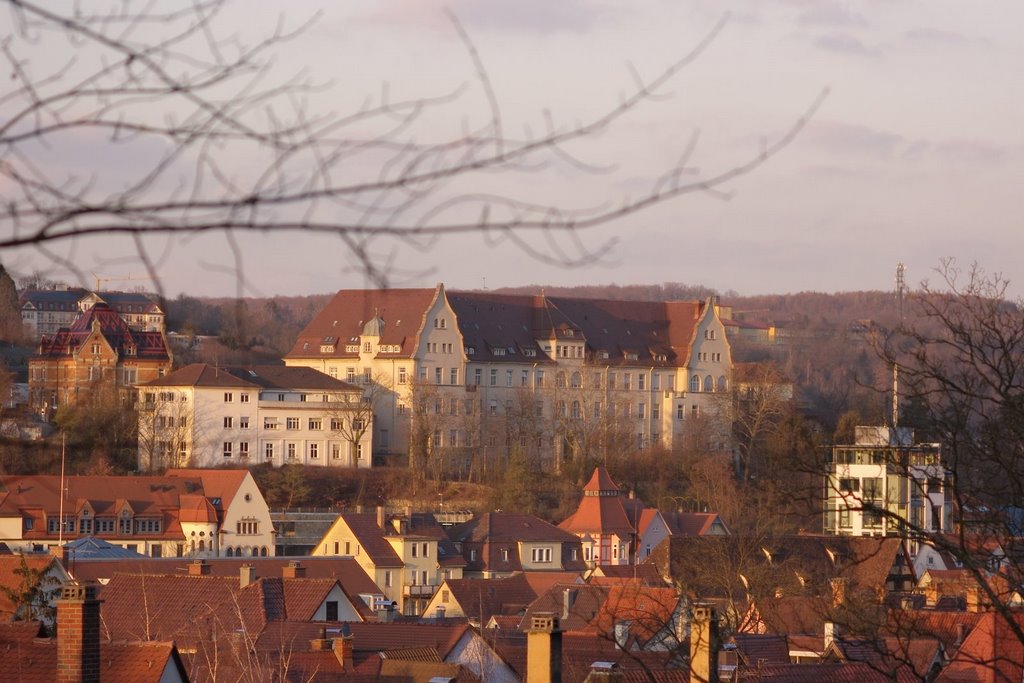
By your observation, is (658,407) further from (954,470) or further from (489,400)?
(954,470)

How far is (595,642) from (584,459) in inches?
2288

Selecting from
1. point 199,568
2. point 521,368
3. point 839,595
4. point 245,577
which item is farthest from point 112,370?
point 839,595

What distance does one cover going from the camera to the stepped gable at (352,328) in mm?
90562

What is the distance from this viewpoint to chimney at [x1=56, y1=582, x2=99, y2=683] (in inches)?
A: 601

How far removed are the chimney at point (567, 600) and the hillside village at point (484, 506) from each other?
9cm

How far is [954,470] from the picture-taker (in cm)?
1154

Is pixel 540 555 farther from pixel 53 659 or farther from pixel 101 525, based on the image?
pixel 53 659

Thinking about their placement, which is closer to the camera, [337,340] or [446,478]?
[446,478]

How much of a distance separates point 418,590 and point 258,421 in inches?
879

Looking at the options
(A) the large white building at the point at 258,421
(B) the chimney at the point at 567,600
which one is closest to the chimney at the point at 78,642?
(B) the chimney at the point at 567,600

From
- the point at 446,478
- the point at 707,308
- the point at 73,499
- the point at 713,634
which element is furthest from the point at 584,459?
the point at 713,634

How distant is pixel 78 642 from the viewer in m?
15.4

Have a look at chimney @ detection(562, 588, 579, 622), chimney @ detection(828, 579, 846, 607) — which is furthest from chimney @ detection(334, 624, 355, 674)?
chimney @ detection(562, 588, 579, 622)

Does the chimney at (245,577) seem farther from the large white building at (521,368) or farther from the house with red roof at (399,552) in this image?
the large white building at (521,368)
